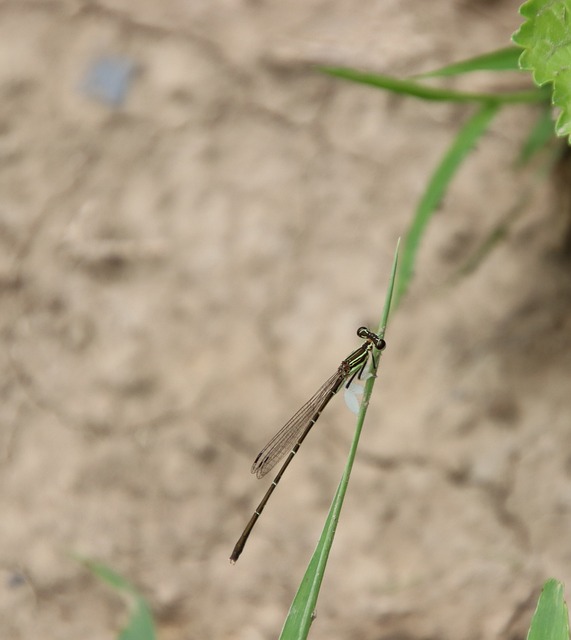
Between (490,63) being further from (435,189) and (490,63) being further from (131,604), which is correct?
(131,604)

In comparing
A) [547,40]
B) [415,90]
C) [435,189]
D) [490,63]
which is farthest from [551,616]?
[490,63]

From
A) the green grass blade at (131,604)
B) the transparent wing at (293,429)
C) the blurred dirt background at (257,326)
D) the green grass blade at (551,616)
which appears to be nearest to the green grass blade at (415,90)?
the blurred dirt background at (257,326)

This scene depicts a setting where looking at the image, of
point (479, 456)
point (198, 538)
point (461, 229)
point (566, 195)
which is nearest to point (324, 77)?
point (461, 229)

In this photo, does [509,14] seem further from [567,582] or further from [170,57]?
[567,582]

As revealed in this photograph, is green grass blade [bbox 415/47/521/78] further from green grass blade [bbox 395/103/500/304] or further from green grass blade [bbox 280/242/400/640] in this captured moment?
green grass blade [bbox 280/242/400/640]

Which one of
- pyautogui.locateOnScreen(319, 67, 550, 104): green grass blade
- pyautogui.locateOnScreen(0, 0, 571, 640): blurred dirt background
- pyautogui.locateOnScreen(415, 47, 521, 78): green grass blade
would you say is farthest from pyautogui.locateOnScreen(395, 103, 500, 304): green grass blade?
pyautogui.locateOnScreen(0, 0, 571, 640): blurred dirt background

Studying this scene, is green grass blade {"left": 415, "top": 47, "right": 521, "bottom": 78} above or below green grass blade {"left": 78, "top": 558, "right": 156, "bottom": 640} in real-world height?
above
